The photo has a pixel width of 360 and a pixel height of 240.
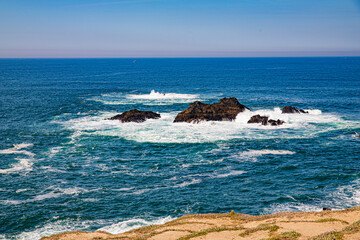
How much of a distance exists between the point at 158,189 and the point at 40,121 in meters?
47.5

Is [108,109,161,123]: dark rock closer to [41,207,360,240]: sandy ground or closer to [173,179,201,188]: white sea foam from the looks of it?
[173,179,201,188]: white sea foam

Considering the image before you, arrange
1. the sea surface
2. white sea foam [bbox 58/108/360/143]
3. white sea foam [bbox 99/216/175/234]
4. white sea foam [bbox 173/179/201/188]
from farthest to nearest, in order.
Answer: white sea foam [bbox 58/108/360/143] < white sea foam [bbox 173/179/201/188] < the sea surface < white sea foam [bbox 99/216/175/234]

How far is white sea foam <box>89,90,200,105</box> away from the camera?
330 ft

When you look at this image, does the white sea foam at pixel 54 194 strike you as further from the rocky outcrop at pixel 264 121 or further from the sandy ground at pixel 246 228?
the rocky outcrop at pixel 264 121

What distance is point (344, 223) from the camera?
85.3 feet

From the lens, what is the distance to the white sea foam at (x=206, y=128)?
60.4 metres

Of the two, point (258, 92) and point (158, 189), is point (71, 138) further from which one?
point (258, 92)

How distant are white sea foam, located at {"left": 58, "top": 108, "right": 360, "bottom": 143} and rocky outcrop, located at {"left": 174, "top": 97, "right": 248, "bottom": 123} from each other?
4.49 ft

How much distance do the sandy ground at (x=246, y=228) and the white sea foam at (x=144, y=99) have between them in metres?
71.3

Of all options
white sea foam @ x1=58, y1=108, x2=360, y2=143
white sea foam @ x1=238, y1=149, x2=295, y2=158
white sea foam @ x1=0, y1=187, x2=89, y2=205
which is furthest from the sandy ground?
white sea foam @ x1=58, y1=108, x2=360, y2=143

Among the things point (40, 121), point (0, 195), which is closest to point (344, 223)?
point (0, 195)

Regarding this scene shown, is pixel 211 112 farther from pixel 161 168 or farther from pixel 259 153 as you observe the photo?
pixel 161 168

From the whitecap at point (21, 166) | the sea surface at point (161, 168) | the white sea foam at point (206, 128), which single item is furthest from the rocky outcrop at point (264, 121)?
the whitecap at point (21, 166)

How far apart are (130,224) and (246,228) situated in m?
11.7
